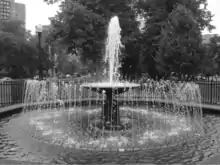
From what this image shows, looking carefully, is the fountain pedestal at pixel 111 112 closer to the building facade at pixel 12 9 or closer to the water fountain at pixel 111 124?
the water fountain at pixel 111 124

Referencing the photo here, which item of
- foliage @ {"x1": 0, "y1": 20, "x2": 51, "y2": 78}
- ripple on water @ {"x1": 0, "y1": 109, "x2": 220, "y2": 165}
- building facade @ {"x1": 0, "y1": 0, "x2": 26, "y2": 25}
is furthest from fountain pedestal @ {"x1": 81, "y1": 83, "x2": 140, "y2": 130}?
building facade @ {"x1": 0, "y1": 0, "x2": 26, "y2": 25}

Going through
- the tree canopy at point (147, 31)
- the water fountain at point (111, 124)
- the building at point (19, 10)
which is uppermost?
the building at point (19, 10)

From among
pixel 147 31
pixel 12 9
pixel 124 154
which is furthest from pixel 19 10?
pixel 124 154

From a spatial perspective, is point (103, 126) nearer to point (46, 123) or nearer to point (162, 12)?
point (46, 123)

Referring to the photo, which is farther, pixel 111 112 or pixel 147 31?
pixel 147 31

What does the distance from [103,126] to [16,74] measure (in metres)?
33.4

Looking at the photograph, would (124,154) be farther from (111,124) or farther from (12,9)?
(12,9)

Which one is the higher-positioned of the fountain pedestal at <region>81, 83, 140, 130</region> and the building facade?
the building facade

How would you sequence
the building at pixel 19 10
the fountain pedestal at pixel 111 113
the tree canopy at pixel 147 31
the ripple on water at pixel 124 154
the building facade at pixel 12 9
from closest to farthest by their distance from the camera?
the ripple on water at pixel 124 154, the fountain pedestal at pixel 111 113, the tree canopy at pixel 147 31, the building facade at pixel 12 9, the building at pixel 19 10

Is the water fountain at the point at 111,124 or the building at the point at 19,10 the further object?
the building at the point at 19,10

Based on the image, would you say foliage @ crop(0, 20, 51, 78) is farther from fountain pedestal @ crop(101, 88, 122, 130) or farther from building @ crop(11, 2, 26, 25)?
building @ crop(11, 2, 26, 25)

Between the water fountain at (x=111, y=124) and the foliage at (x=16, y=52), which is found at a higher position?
the foliage at (x=16, y=52)

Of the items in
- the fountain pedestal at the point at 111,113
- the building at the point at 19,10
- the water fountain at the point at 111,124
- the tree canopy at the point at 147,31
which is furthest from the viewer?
the building at the point at 19,10

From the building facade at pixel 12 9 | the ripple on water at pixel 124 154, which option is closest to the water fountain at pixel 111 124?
the ripple on water at pixel 124 154
